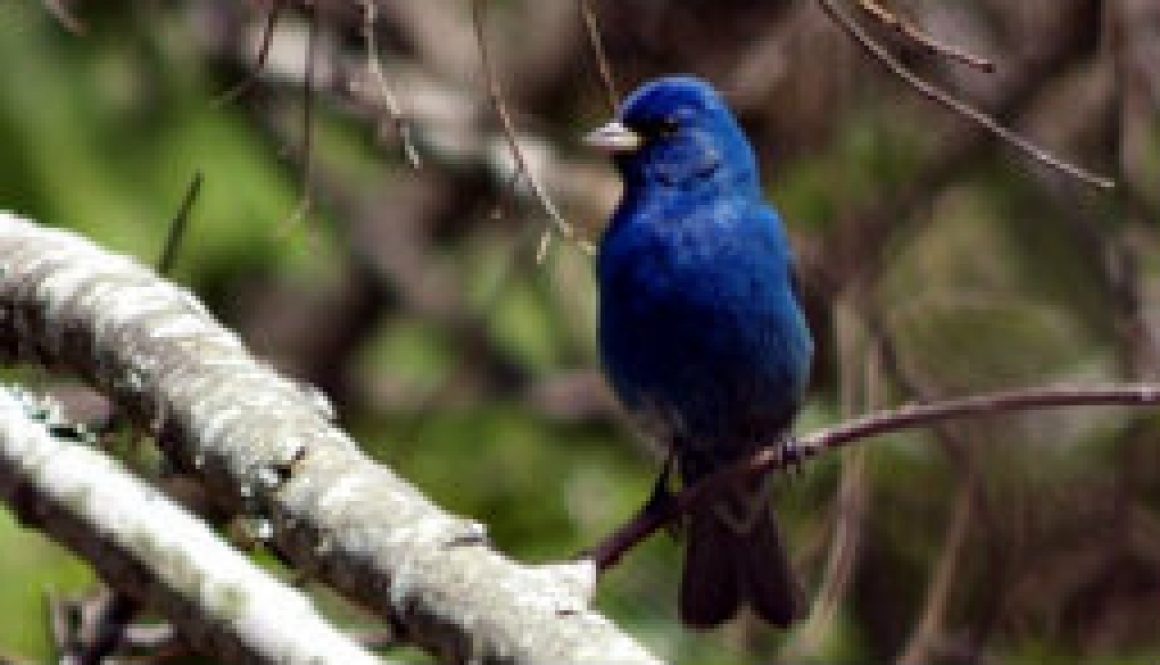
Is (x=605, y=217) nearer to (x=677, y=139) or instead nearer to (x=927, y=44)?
(x=677, y=139)

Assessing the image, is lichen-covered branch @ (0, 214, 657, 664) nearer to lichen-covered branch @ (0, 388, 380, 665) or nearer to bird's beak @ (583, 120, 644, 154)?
lichen-covered branch @ (0, 388, 380, 665)

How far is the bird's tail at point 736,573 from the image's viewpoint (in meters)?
4.47

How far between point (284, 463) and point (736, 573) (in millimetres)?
2149

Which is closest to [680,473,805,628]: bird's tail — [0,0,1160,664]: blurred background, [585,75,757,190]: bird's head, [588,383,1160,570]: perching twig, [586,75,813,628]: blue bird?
[586,75,813,628]: blue bird

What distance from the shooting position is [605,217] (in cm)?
608

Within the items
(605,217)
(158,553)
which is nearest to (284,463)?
(158,553)

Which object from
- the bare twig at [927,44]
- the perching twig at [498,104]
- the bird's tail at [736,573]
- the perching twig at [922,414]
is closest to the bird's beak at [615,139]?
the bird's tail at [736,573]

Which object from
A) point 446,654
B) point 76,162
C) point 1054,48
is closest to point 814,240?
point 1054,48

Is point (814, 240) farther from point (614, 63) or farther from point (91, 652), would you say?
point (91, 652)

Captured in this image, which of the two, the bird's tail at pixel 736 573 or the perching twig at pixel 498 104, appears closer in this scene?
the perching twig at pixel 498 104

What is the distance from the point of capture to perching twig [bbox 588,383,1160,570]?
2521mm

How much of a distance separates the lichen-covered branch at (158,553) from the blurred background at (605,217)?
1.95 metres

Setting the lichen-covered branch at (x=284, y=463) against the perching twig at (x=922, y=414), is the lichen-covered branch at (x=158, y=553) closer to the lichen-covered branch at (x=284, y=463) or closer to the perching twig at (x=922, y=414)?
the lichen-covered branch at (x=284, y=463)

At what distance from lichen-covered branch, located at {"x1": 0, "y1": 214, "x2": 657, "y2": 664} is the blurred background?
1.52m
